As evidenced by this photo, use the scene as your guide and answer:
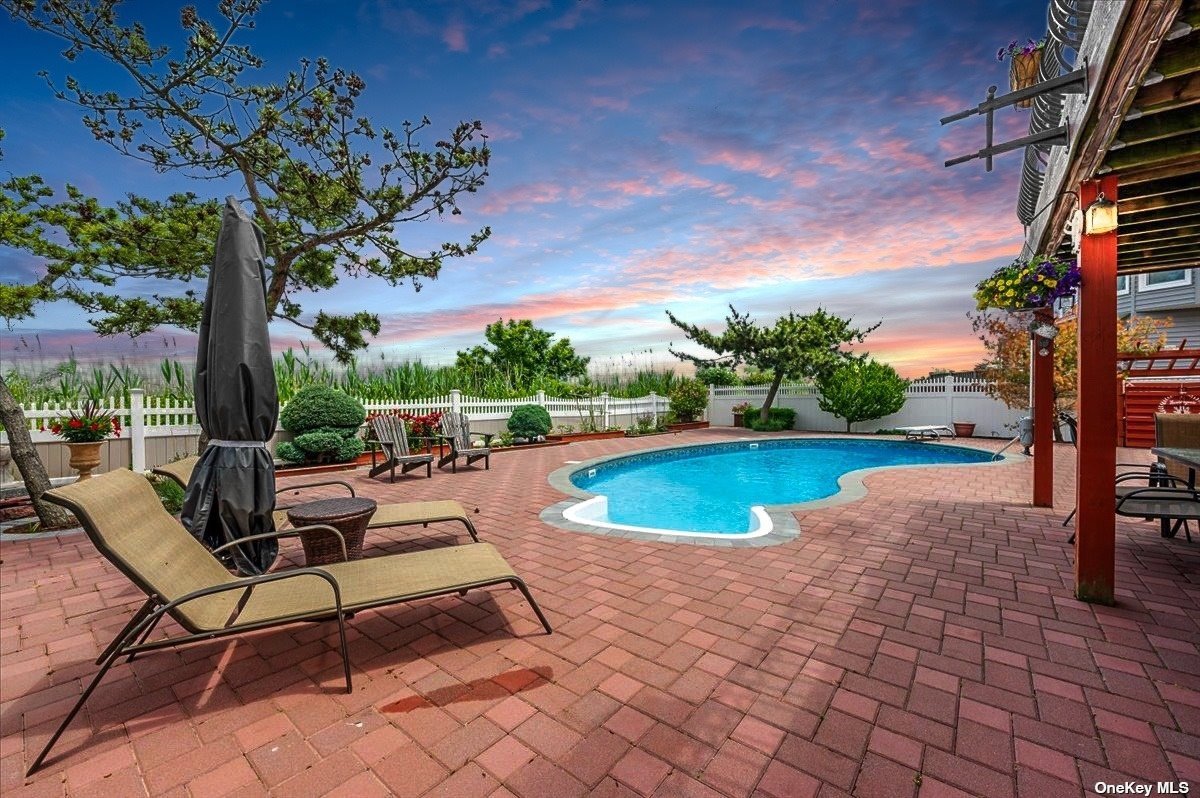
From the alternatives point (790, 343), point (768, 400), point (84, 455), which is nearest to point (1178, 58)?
point (84, 455)

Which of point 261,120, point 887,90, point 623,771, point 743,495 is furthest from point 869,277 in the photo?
point 623,771

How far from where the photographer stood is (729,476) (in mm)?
9602

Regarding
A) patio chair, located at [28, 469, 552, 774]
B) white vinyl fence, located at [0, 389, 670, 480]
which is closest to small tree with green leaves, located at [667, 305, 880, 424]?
white vinyl fence, located at [0, 389, 670, 480]

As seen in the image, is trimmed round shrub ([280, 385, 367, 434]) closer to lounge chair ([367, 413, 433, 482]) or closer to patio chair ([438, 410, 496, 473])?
lounge chair ([367, 413, 433, 482])

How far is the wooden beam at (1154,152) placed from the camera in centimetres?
273

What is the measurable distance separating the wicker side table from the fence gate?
13.9 metres

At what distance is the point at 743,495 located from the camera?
7996 mm

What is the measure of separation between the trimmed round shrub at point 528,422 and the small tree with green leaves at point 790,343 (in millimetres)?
7001

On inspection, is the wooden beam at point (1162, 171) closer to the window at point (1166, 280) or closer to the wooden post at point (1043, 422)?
the wooden post at point (1043, 422)

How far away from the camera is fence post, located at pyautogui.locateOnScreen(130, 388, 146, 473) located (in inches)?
312

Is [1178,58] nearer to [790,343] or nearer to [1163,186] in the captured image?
[1163,186]

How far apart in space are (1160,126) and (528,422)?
11.2m

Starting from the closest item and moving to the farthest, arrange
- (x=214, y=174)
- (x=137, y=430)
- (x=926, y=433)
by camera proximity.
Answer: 1. (x=214, y=174)
2. (x=137, y=430)
3. (x=926, y=433)

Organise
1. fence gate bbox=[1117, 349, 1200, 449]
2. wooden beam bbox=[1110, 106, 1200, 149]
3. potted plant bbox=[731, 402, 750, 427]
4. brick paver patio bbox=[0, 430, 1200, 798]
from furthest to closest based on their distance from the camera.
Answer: potted plant bbox=[731, 402, 750, 427] < fence gate bbox=[1117, 349, 1200, 449] < wooden beam bbox=[1110, 106, 1200, 149] < brick paver patio bbox=[0, 430, 1200, 798]
